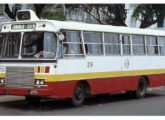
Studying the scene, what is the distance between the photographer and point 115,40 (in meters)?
17.0

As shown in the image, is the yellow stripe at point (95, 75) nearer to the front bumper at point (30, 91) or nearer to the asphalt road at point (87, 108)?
the front bumper at point (30, 91)

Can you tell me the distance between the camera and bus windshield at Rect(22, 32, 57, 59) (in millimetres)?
13734

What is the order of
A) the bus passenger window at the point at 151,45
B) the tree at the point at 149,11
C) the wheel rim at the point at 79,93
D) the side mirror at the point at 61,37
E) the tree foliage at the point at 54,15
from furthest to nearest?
the tree foliage at the point at 54,15, the tree at the point at 149,11, the bus passenger window at the point at 151,45, the wheel rim at the point at 79,93, the side mirror at the point at 61,37

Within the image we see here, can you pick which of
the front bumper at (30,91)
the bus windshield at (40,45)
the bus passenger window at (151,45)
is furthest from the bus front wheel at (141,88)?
the front bumper at (30,91)

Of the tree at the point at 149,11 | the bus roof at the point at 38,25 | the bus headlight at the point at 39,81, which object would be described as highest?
the tree at the point at 149,11

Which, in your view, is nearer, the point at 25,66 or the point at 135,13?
the point at 25,66

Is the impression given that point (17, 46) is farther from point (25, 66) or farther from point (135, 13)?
point (135, 13)

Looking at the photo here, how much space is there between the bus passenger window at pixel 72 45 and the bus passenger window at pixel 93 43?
386mm

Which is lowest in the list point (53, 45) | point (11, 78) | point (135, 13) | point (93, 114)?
point (93, 114)

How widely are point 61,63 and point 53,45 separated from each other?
577mm

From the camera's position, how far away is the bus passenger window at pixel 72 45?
46.8 feet

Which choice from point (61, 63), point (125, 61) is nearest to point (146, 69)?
point (125, 61)

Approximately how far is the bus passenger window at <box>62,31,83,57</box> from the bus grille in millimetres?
1223

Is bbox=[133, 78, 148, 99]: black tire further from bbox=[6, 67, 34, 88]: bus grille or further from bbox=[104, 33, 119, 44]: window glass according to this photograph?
bbox=[6, 67, 34, 88]: bus grille
